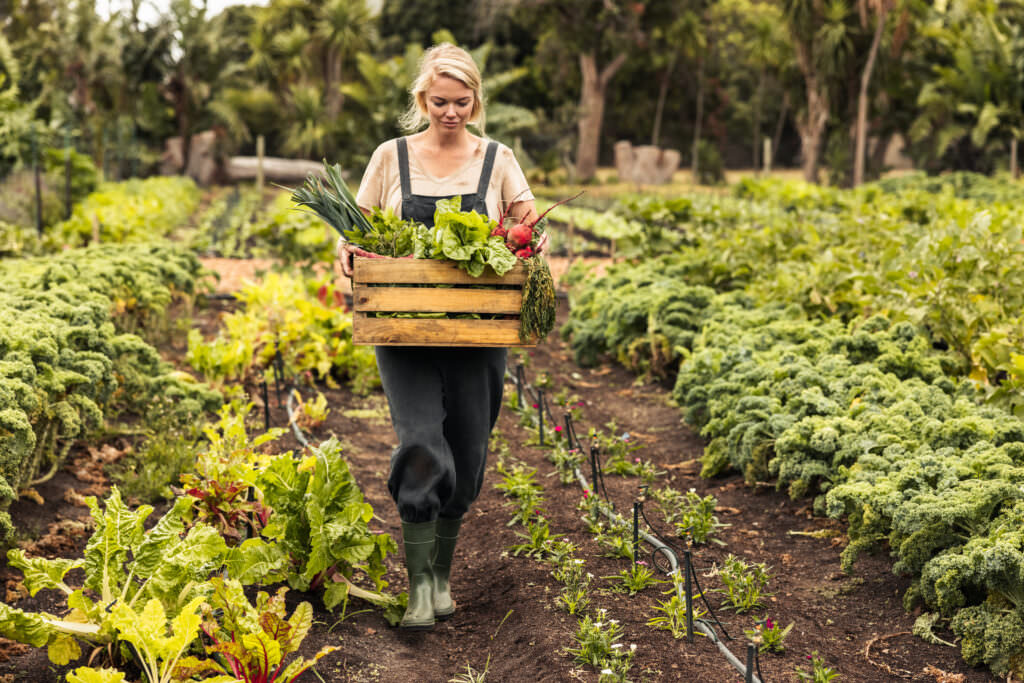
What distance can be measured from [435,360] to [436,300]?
11.4 inches

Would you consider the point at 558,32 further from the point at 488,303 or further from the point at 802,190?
the point at 488,303

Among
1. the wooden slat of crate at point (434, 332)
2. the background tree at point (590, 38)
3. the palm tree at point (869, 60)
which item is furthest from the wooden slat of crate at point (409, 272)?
the background tree at point (590, 38)

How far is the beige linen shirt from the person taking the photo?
3631mm

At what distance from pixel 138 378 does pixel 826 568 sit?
3687 millimetres

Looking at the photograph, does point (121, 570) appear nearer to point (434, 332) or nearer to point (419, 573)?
point (419, 573)

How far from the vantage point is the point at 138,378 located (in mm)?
5754

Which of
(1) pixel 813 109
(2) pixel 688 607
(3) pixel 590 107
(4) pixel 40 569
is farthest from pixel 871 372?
(3) pixel 590 107

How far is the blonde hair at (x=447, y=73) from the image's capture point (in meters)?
3.44

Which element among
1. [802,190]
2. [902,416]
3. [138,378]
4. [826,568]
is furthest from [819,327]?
[802,190]

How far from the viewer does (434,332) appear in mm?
3400

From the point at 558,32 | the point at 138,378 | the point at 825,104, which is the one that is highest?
the point at 558,32

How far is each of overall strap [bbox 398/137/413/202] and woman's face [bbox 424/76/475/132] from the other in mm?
149

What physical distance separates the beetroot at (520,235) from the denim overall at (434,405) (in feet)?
0.84

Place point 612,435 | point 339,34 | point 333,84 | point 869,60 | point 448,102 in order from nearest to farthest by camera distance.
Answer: point 448,102
point 612,435
point 869,60
point 339,34
point 333,84
